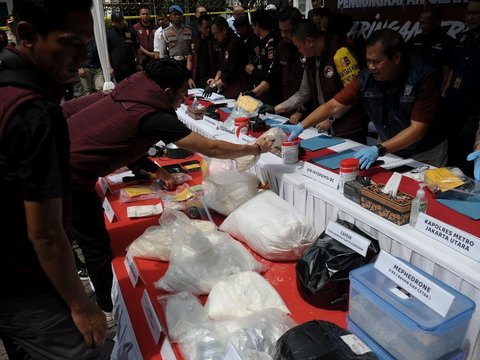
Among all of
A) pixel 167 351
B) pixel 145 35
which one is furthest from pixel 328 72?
pixel 145 35

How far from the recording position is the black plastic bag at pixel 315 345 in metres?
0.89

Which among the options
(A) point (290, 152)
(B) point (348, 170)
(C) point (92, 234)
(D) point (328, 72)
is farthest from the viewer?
(D) point (328, 72)

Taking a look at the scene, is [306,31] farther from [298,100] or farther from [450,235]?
[450,235]

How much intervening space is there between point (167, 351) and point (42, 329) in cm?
36

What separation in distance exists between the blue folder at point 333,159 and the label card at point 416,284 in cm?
68

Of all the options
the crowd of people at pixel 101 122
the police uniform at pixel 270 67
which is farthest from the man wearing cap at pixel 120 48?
the crowd of people at pixel 101 122

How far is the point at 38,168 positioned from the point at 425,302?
3.17 ft

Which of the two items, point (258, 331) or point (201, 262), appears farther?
point (201, 262)

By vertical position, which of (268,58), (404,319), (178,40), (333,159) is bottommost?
(404,319)

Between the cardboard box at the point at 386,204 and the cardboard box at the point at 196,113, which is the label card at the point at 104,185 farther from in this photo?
the cardboard box at the point at 386,204

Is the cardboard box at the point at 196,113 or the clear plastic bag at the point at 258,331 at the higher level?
the cardboard box at the point at 196,113

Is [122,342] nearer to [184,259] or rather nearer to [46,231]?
[184,259]

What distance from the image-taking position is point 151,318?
1.20 meters

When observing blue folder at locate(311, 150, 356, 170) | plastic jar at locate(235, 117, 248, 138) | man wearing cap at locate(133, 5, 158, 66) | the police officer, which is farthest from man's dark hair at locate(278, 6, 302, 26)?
man wearing cap at locate(133, 5, 158, 66)
